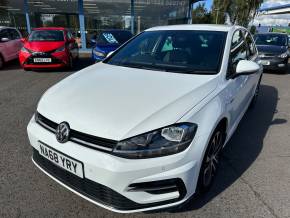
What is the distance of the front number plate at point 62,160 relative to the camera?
183 centimetres

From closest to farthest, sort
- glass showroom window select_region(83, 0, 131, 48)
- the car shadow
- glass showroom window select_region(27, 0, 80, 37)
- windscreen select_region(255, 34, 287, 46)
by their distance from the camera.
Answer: the car shadow, windscreen select_region(255, 34, 287, 46), glass showroom window select_region(83, 0, 131, 48), glass showroom window select_region(27, 0, 80, 37)

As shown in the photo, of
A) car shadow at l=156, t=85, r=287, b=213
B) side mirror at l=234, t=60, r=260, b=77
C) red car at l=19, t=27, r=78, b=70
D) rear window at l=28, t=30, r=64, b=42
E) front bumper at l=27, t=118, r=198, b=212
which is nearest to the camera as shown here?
front bumper at l=27, t=118, r=198, b=212

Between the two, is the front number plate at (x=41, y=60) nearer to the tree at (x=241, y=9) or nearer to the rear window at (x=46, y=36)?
the rear window at (x=46, y=36)

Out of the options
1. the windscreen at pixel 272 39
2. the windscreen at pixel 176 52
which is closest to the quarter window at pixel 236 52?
the windscreen at pixel 176 52

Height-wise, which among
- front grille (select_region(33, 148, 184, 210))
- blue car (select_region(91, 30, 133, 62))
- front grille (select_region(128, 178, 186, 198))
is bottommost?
front grille (select_region(33, 148, 184, 210))

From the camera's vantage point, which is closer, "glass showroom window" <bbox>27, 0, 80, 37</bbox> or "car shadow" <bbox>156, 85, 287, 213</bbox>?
"car shadow" <bbox>156, 85, 287, 213</bbox>

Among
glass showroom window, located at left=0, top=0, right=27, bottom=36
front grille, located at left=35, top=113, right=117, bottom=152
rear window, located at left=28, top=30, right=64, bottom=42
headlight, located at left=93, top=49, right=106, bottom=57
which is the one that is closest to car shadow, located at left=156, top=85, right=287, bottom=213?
front grille, located at left=35, top=113, right=117, bottom=152

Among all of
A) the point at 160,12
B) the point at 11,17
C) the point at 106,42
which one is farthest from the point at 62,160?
the point at 160,12

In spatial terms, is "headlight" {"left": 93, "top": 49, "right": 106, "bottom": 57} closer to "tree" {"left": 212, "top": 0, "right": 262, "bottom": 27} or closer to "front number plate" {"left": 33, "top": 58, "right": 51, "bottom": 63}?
"front number plate" {"left": 33, "top": 58, "right": 51, "bottom": 63}

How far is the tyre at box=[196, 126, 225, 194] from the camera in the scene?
213cm

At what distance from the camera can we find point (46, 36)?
8.43 m

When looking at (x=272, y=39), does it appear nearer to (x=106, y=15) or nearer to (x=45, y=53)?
(x=45, y=53)

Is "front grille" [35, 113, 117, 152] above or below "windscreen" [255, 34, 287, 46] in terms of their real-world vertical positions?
below

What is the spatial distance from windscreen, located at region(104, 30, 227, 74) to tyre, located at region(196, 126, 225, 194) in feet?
2.21
